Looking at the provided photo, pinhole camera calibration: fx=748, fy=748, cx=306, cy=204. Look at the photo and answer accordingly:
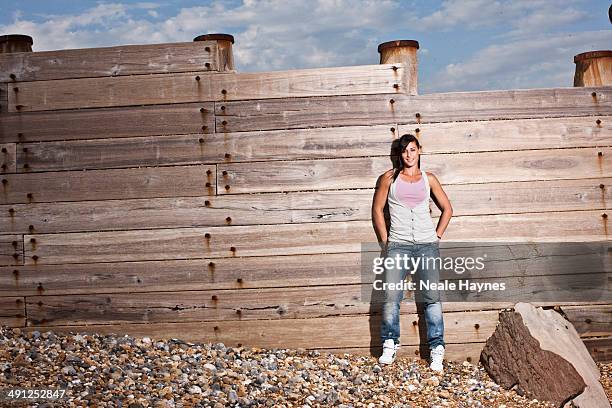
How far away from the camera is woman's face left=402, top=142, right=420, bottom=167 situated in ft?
23.9

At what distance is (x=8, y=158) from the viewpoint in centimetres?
792

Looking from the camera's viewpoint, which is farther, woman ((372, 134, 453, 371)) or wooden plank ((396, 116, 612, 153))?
wooden plank ((396, 116, 612, 153))

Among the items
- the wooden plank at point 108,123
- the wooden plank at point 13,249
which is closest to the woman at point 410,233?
the wooden plank at point 108,123

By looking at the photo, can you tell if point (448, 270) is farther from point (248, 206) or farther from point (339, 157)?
point (248, 206)

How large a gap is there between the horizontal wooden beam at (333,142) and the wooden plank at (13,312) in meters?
1.53

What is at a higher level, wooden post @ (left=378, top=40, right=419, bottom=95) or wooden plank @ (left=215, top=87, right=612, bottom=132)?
wooden post @ (left=378, top=40, right=419, bottom=95)

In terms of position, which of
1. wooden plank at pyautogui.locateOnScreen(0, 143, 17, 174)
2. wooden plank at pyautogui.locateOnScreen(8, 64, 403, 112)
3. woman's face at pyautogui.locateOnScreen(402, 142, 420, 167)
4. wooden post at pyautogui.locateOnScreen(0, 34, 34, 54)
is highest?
wooden post at pyautogui.locateOnScreen(0, 34, 34, 54)

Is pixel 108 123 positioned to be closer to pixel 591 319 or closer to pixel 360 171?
pixel 360 171

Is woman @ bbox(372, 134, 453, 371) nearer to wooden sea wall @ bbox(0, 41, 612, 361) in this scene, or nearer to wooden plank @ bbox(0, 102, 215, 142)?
wooden sea wall @ bbox(0, 41, 612, 361)

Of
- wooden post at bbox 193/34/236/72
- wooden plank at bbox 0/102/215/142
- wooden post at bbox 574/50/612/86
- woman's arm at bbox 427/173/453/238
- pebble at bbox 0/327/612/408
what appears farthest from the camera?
wooden post at bbox 574/50/612/86

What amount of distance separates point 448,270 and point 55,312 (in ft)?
13.5

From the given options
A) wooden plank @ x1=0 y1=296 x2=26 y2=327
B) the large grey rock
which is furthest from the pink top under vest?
wooden plank @ x1=0 y1=296 x2=26 y2=327

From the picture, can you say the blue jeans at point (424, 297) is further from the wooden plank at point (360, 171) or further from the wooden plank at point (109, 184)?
the wooden plank at point (109, 184)

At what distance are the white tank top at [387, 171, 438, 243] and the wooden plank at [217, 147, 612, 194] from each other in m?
0.37
